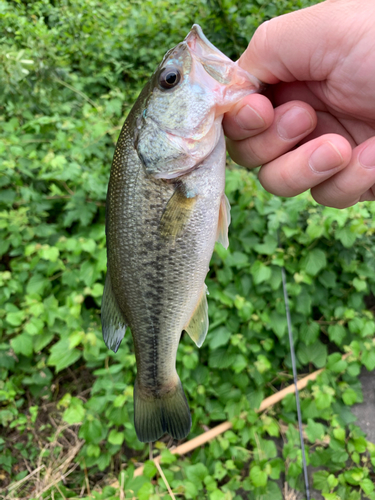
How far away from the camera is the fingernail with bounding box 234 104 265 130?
104cm

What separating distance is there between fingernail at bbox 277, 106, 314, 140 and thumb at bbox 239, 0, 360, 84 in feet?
0.44

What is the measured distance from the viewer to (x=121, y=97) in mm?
2973

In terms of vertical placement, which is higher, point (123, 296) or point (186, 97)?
point (186, 97)

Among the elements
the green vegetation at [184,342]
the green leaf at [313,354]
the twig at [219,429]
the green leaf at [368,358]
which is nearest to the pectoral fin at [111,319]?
the green vegetation at [184,342]

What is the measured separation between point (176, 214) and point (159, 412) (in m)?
0.86

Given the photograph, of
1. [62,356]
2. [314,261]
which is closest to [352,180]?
[314,261]

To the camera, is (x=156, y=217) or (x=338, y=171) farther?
(x=338, y=171)

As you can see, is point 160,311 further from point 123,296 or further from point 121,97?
point 121,97

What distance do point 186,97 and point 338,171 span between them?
64 centimetres

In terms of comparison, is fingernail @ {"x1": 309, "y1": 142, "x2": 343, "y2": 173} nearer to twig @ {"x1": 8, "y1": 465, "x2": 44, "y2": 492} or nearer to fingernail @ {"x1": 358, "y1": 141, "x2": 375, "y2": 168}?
fingernail @ {"x1": 358, "y1": 141, "x2": 375, "y2": 168}

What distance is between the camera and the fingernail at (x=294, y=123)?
1131 mm

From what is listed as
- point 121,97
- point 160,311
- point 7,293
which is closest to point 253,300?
point 160,311

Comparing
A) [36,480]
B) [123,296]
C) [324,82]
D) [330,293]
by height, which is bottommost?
[36,480]

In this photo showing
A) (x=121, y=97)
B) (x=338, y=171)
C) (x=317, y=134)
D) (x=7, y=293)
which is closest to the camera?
(x=338, y=171)
